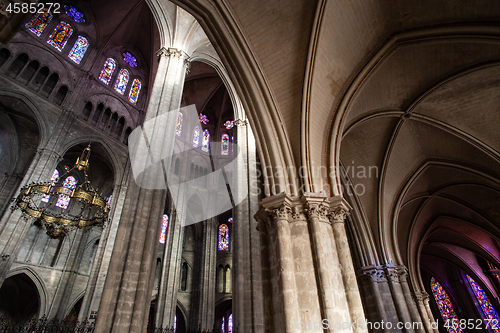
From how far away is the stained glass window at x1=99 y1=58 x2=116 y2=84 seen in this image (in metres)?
16.0

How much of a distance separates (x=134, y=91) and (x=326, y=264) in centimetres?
1702

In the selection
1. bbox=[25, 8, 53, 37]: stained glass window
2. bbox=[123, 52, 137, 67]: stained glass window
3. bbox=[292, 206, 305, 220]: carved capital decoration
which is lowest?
bbox=[292, 206, 305, 220]: carved capital decoration

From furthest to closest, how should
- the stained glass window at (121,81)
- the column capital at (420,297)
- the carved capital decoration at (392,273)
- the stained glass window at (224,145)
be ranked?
the stained glass window at (224,145)
the stained glass window at (121,81)
the column capital at (420,297)
the carved capital decoration at (392,273)

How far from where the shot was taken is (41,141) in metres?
11.9

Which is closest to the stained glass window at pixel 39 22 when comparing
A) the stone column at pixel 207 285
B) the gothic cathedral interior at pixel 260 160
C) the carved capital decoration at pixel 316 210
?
the gothic cathedral interior at pixel 260 160

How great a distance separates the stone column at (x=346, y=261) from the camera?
4.39 meters

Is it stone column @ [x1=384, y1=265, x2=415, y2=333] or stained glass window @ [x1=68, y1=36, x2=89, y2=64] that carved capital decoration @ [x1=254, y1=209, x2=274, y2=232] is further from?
stained glass window @ [x1=68, y1=36, x2=89, y2=64]

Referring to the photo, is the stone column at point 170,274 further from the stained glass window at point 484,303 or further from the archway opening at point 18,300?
the stained glass window at point 484,303

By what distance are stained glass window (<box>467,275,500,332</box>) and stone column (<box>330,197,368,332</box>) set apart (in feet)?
62.6

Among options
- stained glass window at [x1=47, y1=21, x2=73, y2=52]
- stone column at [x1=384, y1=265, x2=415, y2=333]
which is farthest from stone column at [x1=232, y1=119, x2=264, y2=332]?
stained glass window at [x1=47, y1=21, x2=73, y2=52]

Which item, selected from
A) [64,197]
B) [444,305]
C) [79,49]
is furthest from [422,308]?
[79,49]

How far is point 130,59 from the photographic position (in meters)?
17.8

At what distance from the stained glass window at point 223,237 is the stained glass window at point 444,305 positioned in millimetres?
15936

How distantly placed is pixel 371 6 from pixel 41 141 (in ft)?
43.3
